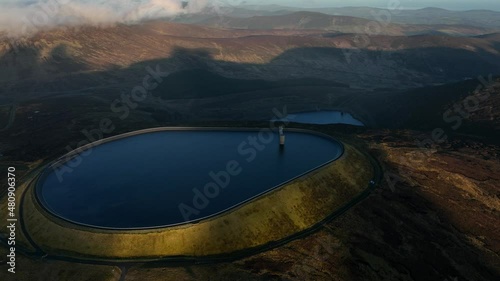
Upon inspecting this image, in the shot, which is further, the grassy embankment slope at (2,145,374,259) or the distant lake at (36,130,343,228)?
the distant lake at (36,130,343,228)

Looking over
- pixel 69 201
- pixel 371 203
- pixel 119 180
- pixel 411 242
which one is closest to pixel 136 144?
pixel 119 180

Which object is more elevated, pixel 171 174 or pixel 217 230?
pixel 171 174

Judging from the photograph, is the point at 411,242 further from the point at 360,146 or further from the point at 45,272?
the point at 45,272

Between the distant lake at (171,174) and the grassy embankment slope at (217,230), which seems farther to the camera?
the distant lake at (171,174)

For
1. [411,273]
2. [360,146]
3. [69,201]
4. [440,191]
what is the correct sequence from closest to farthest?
[411,273] < [69,201] < [440,191] < [360,146]

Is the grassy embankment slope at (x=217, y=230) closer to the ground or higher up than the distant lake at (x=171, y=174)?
closer to the ground

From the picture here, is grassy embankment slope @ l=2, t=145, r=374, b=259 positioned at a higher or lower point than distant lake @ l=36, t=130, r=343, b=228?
lower

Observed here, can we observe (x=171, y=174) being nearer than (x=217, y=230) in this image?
No

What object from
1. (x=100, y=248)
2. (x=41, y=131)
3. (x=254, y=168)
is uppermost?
(x=254, y=168)
